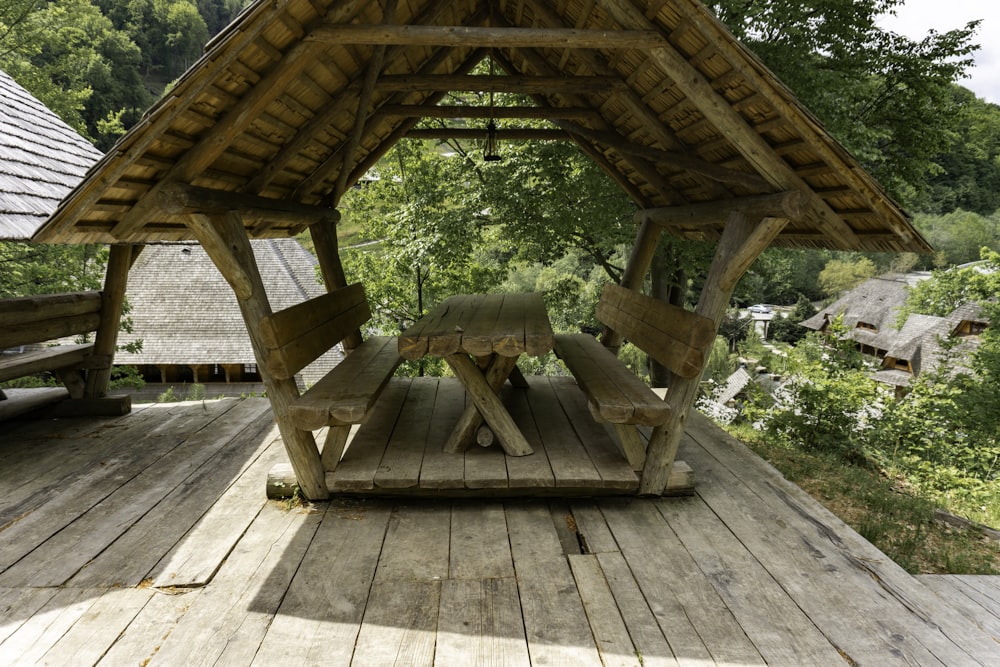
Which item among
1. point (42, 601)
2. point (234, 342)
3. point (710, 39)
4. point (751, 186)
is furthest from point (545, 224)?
point (234, 342)

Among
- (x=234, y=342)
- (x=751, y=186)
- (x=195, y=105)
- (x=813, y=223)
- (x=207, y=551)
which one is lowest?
(x=234, y=342)

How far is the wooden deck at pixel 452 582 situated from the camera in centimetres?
252

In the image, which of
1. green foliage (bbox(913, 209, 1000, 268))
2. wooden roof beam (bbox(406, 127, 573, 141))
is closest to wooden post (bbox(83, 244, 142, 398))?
wooden roof beam (bbox(406, 127, 573, 141))

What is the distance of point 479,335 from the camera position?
3.72 metres

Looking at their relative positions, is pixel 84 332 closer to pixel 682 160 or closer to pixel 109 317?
pixel 109 317

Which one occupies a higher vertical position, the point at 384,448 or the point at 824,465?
the point at 384,448

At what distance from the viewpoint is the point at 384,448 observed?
4.21 meters

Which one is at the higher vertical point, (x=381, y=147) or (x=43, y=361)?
(x=381, y=147)

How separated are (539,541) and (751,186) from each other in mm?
2644

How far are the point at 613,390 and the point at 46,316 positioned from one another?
5.15 meters

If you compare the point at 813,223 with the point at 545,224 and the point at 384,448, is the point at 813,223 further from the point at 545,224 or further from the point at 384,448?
the point at 545,224

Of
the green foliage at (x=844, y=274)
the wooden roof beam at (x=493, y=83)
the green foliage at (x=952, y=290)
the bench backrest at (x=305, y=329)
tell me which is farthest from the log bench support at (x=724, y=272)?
the green foliage at (x=844, y=274)

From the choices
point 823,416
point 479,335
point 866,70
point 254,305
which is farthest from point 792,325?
point 254,305

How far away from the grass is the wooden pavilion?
1.76 metres
